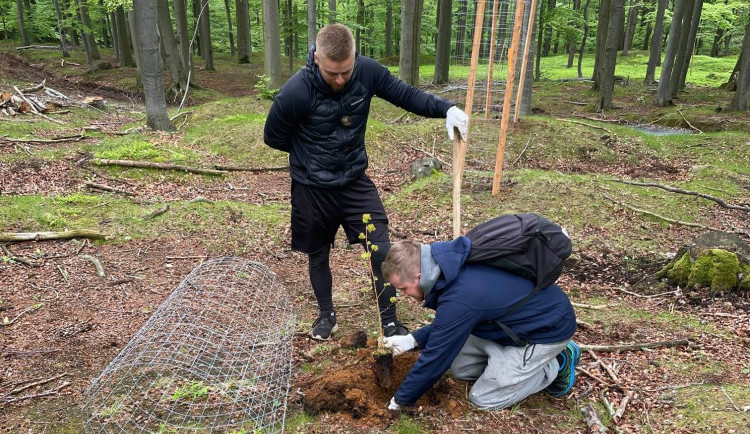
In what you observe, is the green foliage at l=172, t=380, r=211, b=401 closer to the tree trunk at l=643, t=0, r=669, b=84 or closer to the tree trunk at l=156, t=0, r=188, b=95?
the tree trunk at l=156, t=0, r=188, b=95

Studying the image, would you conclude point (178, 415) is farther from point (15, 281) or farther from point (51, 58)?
point (51, 58)

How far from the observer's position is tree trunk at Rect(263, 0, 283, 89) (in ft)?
38.4

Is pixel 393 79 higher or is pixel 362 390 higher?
pixel 393 79

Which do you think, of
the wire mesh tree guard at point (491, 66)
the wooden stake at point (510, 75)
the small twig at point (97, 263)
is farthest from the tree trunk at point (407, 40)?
the small twig at point (97, 263)

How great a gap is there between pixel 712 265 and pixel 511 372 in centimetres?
284

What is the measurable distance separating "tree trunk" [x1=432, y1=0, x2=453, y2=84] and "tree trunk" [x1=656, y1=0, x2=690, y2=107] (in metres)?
6.69

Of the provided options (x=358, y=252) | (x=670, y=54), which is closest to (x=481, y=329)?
(x=358, y=252)

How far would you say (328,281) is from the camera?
3.56 m

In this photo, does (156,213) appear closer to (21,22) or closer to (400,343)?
(400,343)

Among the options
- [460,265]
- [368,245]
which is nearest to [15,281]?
[368,245]

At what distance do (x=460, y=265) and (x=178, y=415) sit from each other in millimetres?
1823

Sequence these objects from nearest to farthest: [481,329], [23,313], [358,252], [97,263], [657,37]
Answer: [481,329] < [23,313] < [97,263] < [358,252] < [657,37]

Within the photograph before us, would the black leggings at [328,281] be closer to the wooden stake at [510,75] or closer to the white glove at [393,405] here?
the white glove at [393,405]

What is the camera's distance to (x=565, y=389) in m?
2.94
